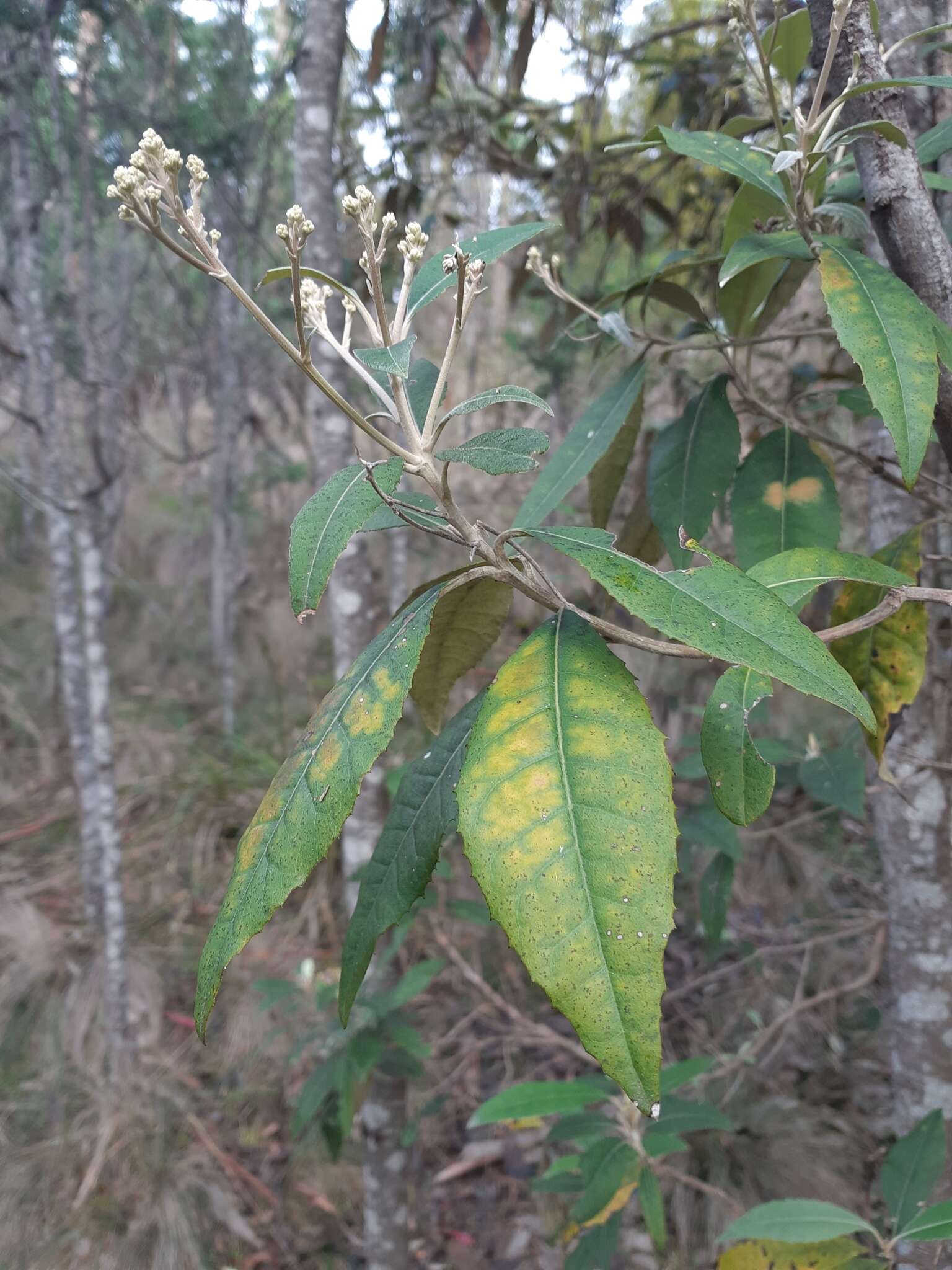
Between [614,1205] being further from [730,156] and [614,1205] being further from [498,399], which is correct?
[730,156]

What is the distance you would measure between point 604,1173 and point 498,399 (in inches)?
50.0

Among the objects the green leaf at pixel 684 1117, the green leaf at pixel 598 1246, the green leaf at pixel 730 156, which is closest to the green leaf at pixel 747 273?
Result: the green leaf at pixel 730 156

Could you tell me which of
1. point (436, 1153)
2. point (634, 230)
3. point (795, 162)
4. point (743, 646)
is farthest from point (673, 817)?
point (436, 1153)

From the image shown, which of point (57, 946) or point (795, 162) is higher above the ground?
point (795, 162)

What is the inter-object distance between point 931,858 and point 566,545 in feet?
2.99

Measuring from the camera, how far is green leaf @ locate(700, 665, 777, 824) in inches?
21.4

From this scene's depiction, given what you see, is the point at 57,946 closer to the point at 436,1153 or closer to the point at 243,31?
the point at 436,1153

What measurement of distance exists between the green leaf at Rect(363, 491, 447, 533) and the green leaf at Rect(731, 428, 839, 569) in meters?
0.34

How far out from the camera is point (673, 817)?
0.46 meters

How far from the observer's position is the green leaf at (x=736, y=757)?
54 centimetres

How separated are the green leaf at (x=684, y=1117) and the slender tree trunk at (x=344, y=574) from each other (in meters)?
0.72

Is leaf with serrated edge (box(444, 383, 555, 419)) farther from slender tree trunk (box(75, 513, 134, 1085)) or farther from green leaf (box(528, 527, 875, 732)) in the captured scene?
slender tree trunk (box(75, 513, 134, 1085))

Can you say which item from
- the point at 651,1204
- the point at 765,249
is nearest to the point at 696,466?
the point at 765,249

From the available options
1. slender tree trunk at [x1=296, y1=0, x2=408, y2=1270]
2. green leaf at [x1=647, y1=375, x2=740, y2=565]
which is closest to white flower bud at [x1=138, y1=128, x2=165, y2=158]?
green leaf at [x1=647, y1=375, x2=740, y2=565]
